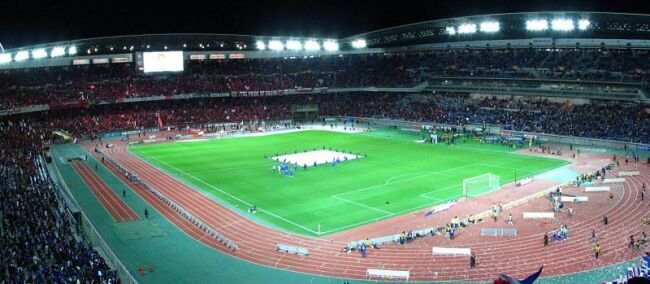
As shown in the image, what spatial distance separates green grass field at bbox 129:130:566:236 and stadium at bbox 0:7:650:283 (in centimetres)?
27

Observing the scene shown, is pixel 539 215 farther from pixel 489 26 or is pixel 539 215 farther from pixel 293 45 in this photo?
pixel 293 45

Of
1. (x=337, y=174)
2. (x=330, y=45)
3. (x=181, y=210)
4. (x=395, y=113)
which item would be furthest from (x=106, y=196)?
(x=330, y=45)

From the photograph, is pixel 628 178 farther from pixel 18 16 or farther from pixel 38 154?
pixel 18 16

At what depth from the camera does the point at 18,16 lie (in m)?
65.9

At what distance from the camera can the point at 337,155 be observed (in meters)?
55.5

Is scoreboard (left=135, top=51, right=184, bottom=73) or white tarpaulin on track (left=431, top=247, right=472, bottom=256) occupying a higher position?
scoreboard (left=135, top=51, right=184, bottom=73)

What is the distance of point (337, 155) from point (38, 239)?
1322 inches

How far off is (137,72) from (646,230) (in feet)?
225

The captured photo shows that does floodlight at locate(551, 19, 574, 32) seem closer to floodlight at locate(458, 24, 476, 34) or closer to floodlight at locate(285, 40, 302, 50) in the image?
floodlight at locate(458, 24, 476, 34)

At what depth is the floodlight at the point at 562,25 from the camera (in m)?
67.9

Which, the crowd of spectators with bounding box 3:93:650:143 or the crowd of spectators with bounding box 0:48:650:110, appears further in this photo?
the crowd of spectators with bounding box 0:48:650:110

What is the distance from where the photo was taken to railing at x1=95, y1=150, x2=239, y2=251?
1179 inches

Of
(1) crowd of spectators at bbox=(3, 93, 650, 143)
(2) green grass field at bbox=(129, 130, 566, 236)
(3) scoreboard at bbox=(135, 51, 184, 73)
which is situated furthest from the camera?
(3) scoreboard at bbox=(135, 51, 184, 73)

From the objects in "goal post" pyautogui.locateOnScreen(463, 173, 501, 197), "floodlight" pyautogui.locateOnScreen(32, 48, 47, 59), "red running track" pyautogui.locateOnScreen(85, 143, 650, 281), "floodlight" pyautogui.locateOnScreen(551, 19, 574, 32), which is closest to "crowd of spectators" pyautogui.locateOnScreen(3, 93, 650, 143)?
"floodlight" pyautogui.locateOnScreen(32, 48, 47, 59)
